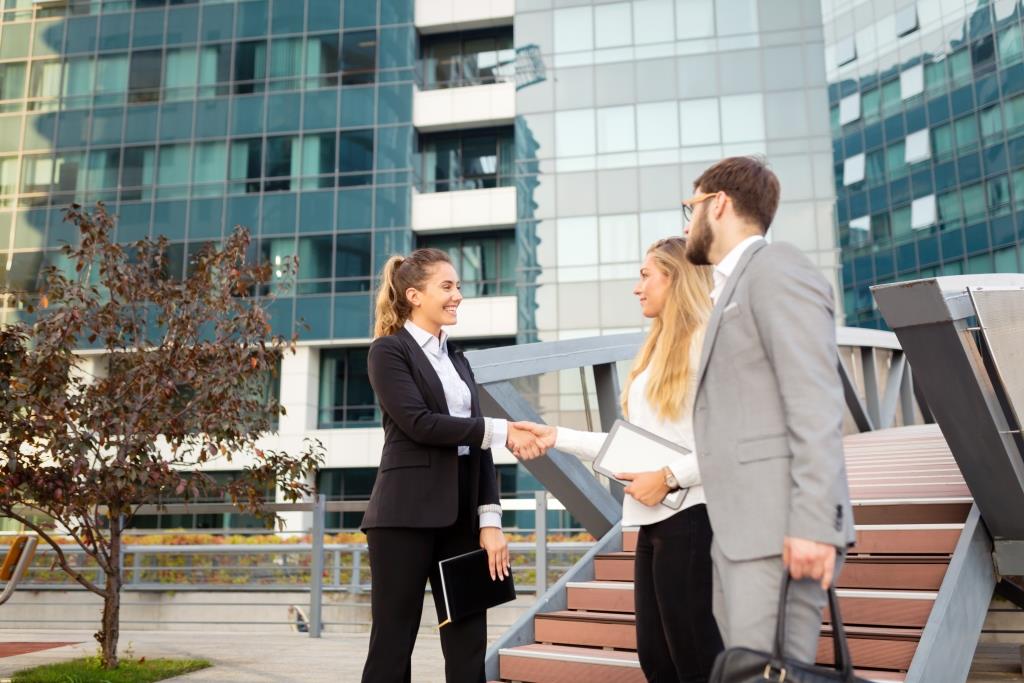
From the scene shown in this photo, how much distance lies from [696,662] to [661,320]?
1018mm

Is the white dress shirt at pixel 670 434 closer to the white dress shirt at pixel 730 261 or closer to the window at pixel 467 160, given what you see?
the white dress shirt at pixel 730 261

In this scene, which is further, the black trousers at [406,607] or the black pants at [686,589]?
the black trousers at [406,607]

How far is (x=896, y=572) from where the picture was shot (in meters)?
4.12

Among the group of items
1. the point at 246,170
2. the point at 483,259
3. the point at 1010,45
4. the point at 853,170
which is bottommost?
the point at 483,259

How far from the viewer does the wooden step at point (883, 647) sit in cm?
354

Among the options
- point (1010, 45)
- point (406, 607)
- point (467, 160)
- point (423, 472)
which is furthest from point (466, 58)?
point (406, 607)

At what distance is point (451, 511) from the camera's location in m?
2.99

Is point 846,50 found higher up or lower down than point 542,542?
higher up

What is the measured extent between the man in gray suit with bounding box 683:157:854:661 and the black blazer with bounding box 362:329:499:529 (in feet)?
3.32

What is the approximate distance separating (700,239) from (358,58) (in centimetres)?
2700

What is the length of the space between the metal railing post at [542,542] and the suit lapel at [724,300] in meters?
6.96

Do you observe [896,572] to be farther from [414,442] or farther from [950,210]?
[950,210]

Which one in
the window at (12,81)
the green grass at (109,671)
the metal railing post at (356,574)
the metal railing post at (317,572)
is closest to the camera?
the green grass at (109,671)

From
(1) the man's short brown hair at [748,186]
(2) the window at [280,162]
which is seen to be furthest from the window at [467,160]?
(1) the man's short brown hair at [748,186]
